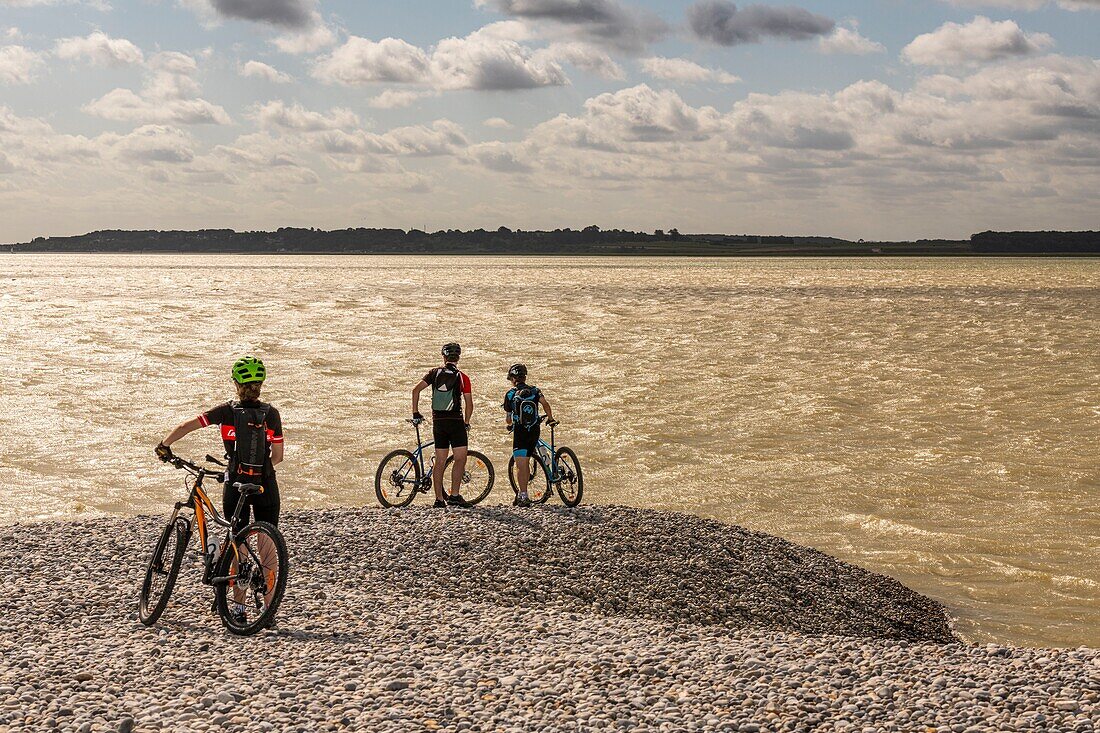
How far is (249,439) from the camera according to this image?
29.1 feet

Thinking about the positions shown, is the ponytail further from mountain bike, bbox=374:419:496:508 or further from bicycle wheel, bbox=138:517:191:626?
mountain bike, bbox=374:419:496:508

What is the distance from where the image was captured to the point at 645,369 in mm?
35875

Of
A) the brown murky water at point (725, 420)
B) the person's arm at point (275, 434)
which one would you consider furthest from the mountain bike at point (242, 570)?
the brown murky water at point (725, 420)

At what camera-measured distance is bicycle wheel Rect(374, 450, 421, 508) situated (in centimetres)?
1459

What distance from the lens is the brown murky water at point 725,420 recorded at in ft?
49.5

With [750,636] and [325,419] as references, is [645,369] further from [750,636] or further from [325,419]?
[750,636]

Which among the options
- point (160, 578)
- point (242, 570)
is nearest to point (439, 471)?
point (160, 578)

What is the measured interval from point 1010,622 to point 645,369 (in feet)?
79.5

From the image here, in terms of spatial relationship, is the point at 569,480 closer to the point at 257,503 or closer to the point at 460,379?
the point at 460,379

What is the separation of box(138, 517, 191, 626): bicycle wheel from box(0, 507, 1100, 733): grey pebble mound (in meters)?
0.20

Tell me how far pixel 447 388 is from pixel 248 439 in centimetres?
475

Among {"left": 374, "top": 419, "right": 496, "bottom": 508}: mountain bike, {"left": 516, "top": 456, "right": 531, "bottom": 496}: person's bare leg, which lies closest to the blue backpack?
{"left": 516, "top": 456, "right": 531, "bottom": 496}: person's bare leg

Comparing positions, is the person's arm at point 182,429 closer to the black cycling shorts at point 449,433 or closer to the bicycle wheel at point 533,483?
the black cycling shorts at point 449,433

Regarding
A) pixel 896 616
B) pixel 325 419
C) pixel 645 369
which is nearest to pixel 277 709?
pixel 896 616
